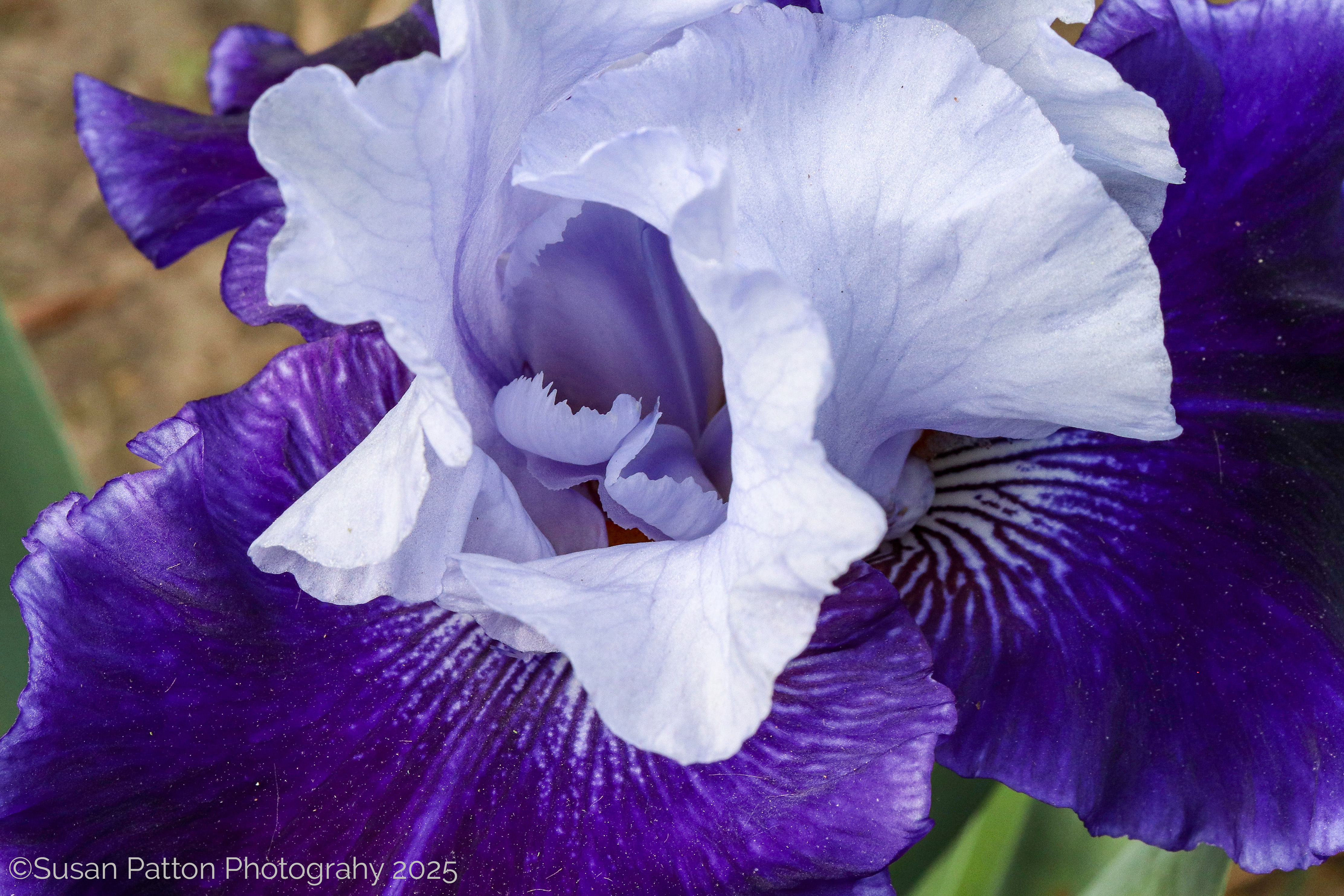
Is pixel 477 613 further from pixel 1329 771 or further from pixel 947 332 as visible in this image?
pixel 1329 771

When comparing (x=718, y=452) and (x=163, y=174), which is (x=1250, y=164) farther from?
(x=163, y=174)

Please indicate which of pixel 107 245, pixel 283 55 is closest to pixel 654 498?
pixel 283 55

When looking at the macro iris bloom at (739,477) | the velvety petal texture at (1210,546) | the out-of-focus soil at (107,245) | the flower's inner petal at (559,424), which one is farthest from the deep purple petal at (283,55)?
the out-of-focus soil at (107,245)

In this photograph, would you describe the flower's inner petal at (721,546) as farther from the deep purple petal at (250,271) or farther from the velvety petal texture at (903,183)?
the deep purple petal at (250,271)

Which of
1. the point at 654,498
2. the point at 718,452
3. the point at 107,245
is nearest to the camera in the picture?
the point at 654,498

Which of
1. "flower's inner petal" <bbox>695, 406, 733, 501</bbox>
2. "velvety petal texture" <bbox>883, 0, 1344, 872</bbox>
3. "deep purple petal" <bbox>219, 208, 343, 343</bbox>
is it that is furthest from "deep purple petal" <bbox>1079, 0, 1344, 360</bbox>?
"deep purple petal" <bbox>219, 208, 343, 343</bbox>

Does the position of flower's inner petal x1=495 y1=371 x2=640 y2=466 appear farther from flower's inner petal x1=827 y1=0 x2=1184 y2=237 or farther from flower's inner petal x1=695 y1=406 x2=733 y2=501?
flower's inner petal x1=827 y1=0 x2=1184 y2=237

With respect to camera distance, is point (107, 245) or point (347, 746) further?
point (107, 245)
